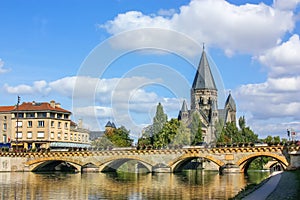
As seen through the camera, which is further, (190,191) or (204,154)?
(204,154)

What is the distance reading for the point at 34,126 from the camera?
115 meters

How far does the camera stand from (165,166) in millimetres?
86312

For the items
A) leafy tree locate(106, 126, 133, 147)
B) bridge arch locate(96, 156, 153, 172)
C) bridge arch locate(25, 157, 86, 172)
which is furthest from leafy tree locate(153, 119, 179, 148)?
bridge arch locate(25, 157, 86, 172)

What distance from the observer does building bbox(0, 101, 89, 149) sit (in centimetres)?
11412

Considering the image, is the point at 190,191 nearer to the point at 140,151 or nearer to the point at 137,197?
the point at 137,197

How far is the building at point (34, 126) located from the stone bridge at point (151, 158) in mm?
15912

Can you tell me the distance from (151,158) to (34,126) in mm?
39788

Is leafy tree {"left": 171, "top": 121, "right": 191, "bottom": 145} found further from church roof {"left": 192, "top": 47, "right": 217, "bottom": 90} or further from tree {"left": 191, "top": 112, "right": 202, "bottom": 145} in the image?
church roof {"left": 192, "top": 47, "right": 217, "bottom": 90}

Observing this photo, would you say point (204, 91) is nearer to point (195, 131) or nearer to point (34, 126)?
point (195, 131)

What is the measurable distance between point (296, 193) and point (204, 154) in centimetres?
4985

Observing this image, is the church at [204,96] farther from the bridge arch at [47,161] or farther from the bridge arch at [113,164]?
the bridge arch at [47,161]

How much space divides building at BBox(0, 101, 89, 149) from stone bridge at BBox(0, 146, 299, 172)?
15.9m

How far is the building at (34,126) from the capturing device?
114 meters

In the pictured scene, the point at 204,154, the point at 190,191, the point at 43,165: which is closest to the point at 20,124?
the point at 43,165
